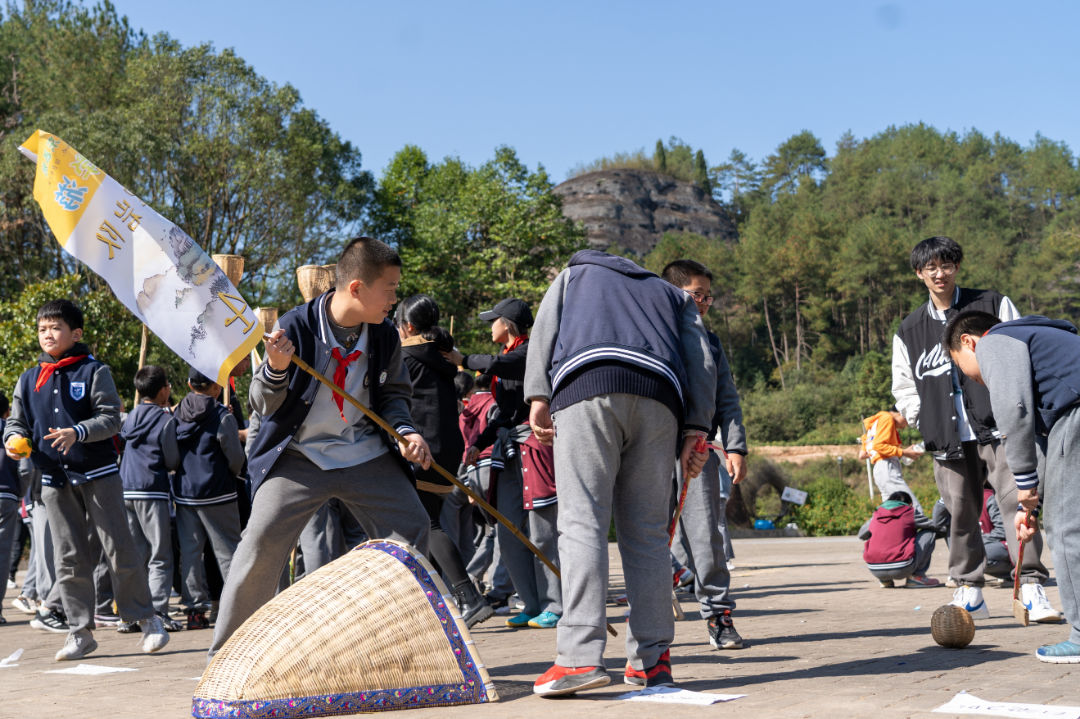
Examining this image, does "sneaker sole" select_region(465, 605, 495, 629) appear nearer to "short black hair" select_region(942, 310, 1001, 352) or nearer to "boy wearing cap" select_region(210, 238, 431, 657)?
"boy wearing cap" select_region(210, 238, 431, 657)

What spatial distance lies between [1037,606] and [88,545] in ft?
19.4

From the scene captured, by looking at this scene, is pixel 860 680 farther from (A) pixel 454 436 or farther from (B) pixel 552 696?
(A) pixel 454 436

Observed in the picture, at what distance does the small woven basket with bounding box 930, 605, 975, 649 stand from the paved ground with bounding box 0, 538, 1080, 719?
74 mm

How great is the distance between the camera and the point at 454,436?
278 inches

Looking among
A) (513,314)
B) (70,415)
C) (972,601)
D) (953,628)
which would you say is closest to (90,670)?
(70,415)

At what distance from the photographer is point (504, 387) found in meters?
7.21

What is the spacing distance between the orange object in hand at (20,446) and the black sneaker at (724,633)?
4331mm

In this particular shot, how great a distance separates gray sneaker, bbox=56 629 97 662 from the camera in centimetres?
638

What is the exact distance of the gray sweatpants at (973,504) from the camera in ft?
22.1

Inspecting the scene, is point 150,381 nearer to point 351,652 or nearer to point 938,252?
point 351,652

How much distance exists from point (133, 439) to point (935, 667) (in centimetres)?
654

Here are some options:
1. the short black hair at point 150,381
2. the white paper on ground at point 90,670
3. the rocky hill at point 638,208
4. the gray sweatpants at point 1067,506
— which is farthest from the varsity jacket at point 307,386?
the rocky hill at point 638,208

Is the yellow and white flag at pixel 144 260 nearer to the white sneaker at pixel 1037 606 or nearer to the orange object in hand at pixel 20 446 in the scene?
the orange object in hand at pixel 20 446

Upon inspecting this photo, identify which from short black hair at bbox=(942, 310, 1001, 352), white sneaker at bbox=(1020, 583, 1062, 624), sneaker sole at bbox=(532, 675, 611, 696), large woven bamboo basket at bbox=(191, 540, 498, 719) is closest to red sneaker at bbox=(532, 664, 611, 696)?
sneaker sole at bbox=(532, 675, 611, 696)
